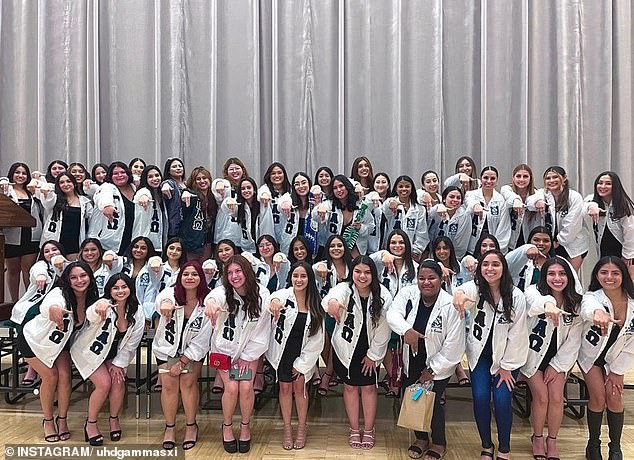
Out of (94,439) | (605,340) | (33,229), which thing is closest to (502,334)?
(605,340)

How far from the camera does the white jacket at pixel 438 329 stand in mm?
3676

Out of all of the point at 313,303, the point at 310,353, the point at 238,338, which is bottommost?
the point at 310,353

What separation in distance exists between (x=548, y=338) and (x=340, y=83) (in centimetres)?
424

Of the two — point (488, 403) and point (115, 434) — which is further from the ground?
point (488, 403)

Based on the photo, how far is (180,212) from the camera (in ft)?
17.0

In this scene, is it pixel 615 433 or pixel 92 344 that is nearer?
pixel 615 433

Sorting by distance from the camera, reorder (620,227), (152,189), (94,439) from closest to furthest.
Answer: (94,439) < (620,227) < (152,189)

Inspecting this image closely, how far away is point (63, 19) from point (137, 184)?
3146 mm

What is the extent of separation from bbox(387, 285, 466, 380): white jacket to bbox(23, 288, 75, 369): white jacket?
6.54 feet

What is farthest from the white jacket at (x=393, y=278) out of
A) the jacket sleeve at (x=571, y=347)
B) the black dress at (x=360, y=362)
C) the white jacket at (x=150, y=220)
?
the white jacket at (x=150, y=220)

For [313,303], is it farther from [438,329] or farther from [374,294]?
[438,329]

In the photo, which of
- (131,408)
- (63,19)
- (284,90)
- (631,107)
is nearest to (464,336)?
(131,408)

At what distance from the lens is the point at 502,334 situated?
3.60 m

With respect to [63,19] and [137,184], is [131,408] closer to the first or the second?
[137,184]
